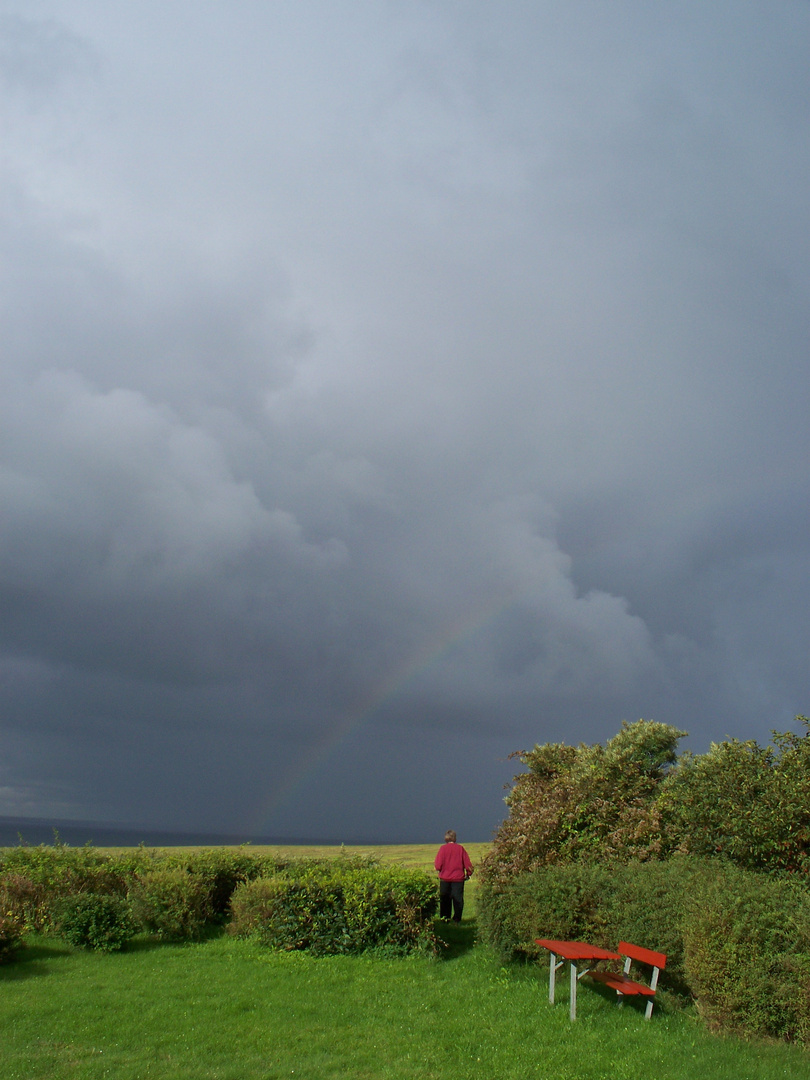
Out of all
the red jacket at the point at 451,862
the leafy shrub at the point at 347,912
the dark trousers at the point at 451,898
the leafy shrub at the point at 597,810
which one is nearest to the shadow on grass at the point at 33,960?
the leafy shrub at the point at 347,912

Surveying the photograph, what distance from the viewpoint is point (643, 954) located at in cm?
984

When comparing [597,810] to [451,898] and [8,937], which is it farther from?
[8,937]

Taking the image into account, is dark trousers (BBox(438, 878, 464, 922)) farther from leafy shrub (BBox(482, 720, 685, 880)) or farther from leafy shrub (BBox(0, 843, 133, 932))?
leafy shrub (BBox(0, 843, 133, 932))

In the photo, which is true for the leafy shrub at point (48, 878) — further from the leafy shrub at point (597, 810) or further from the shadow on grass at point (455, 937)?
the leafy shrub at point (597, 810)

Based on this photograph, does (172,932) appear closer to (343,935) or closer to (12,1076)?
(343,935)

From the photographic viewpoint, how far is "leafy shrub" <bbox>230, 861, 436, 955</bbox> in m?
14.0

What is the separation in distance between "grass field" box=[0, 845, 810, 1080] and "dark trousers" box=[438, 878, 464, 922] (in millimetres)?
3244

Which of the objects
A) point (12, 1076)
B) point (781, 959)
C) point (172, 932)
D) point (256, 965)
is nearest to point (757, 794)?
point (781, 959)

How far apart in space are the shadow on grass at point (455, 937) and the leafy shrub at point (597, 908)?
1139 millimetres

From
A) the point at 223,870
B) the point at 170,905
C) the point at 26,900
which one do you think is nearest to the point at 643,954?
the point at 170,905

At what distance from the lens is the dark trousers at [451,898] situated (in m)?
16.7

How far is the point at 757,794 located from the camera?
12016 millimetres

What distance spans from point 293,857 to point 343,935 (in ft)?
20.4

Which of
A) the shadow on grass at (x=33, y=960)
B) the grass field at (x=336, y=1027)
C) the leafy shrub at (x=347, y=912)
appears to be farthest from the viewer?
the leafy shrub at (x=347, y=912)
